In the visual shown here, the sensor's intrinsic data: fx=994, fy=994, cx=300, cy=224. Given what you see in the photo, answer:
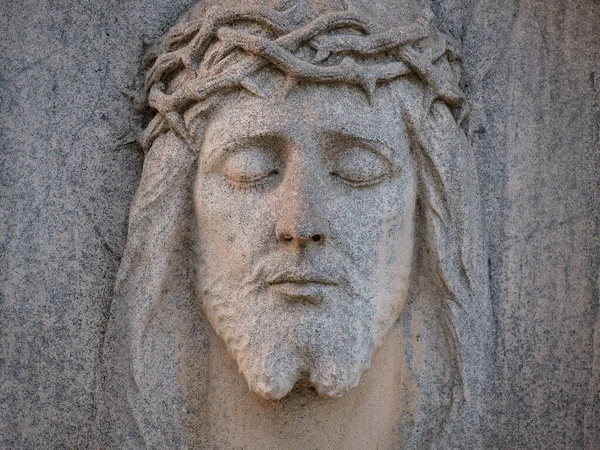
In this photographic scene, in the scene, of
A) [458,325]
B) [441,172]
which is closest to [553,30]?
[441,172]

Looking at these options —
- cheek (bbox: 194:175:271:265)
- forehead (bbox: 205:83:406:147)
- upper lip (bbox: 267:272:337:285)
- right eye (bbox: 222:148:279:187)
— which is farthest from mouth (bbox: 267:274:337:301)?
forehead (bbox: 205:83:406:147)

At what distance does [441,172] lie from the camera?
2.69 metres

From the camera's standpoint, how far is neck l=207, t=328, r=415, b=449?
2.72 metres

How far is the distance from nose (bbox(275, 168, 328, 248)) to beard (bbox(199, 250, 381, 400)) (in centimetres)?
7

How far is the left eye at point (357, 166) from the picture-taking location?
2578 millimetres

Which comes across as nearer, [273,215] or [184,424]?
[273,215]

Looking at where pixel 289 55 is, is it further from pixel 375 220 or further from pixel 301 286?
pixel 301 286

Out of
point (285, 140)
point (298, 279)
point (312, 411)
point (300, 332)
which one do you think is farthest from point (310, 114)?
point (312, 411)

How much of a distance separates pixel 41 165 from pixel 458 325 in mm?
1259

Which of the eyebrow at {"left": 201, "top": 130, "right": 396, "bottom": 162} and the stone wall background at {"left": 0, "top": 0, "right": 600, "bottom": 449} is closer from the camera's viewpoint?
the eyebrow at {"left": 201, "top": 130, "right": 396, "bottom": 162}

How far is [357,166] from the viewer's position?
258 cm

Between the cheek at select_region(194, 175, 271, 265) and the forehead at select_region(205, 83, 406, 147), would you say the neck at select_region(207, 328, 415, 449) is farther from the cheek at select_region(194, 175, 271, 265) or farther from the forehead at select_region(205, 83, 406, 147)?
the forehead at select_region(205, 83, 406, 147)

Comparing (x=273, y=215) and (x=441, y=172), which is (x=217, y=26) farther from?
(x=441, y=172)

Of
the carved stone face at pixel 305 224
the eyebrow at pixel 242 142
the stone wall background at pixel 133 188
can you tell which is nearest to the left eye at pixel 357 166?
the carved stone face at pixel 305 224
